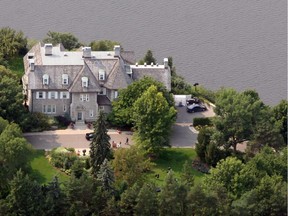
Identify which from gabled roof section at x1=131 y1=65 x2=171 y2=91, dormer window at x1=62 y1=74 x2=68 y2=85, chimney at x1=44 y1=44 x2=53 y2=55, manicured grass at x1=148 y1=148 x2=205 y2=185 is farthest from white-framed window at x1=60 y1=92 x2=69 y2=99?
manicured grass at x1=148 y1=148 x2=205 y2=185

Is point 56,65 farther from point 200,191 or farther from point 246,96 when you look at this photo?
point 200,191

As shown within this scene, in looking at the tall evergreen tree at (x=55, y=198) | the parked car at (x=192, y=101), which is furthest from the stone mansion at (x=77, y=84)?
the tall evergreen tree at (x=55, y=198)

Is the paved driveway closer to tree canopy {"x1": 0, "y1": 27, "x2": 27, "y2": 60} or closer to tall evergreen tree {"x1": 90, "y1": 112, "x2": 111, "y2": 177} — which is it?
tall evergreen tree {"x1": 90, "y1": 112, "x2": 111, "y2": 177}

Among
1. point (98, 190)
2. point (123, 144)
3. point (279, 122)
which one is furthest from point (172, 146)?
point (98, 190)

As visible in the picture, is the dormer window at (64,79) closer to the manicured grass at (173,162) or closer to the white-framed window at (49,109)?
the white-framed window at (49,109)

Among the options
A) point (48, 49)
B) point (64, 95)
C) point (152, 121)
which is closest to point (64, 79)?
point (64, 95)

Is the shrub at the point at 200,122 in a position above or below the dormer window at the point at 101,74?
below
